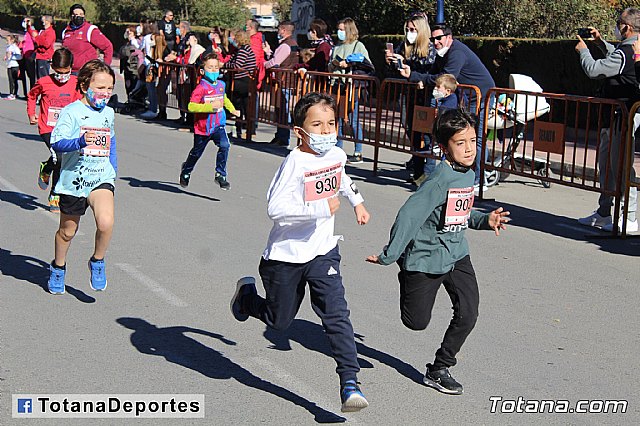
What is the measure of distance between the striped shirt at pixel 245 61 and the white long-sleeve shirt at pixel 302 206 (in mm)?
12054

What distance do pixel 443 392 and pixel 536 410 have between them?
499 millimetres

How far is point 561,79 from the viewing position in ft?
64.5

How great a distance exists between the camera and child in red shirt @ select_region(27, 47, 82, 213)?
9.39 m

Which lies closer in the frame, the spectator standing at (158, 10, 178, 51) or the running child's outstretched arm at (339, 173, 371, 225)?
the running child's outstretched arm at (339, 173, 371, 225)

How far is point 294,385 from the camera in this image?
5.51 metres

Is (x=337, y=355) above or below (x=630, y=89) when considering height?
below

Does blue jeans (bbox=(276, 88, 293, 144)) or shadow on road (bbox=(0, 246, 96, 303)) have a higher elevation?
blue jeans (bbox=(276, 88, 293, 144))

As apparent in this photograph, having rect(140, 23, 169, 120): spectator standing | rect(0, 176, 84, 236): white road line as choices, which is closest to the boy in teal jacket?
rect(0, 176, 84, 236): white road line

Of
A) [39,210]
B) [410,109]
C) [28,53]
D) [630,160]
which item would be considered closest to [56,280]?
[39,210]

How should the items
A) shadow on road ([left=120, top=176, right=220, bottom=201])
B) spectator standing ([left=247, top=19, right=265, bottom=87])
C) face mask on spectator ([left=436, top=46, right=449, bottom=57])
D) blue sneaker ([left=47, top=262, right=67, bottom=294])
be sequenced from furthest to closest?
1. spectator standing ([left=247, top=19, right=265, bottom=87])
2. face mask on spectator ([left=436, top=46, right=449, bottom=57])
3. shadow on road ([left=120, top=176, right=220, bottom=201])
4. blue sneaker ([left=47, top=262, right=67, bottom=294])

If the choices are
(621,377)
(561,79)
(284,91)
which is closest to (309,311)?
(621,377)

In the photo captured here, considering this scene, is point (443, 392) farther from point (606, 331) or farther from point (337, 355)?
point (606, 331)

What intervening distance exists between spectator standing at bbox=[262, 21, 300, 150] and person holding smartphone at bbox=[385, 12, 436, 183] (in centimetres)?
297

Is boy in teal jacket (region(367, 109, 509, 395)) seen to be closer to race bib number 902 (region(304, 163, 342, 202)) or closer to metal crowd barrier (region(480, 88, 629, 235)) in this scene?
race bib number 902 (region(304, 163, 342, 202))
